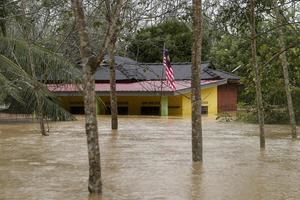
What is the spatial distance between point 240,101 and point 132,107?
38.8 ft

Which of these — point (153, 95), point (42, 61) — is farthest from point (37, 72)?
point (153, 95)

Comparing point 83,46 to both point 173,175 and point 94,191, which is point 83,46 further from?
point 173,175

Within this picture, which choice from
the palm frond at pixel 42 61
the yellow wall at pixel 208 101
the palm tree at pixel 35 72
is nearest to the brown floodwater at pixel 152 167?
the palm tree at pixel 35 72

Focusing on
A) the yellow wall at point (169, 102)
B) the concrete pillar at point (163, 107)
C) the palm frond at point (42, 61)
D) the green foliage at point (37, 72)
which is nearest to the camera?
the green foliage at point (37, 72)

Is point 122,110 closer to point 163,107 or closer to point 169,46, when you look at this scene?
point 163,107

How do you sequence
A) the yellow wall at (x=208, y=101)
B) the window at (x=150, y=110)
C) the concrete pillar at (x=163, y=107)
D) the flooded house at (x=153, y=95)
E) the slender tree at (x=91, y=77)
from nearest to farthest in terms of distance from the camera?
1. the slender tree at (x=91, y=77)
2. the flooded house at (x=153, y=95)
3. the concrete pillar at (x=163, y=107)
4. the window at (x=150, y=110)
5. the yellow wall at (x=208, y=101)

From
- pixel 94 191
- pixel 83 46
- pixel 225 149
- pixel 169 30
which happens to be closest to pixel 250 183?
pixel 94 191

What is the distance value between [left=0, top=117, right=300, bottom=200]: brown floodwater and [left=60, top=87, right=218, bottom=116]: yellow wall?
1491 centimetres

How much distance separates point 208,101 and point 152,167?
25785 mm

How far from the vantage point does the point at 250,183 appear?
11031 millimetres

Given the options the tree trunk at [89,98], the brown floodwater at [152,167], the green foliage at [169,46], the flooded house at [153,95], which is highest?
the green foliage at [169,46]

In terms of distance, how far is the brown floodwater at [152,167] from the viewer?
33.1ft

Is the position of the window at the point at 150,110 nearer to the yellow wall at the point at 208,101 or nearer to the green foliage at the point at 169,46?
the yellow wall at the point at 208,101

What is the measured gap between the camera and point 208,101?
38719 mm
